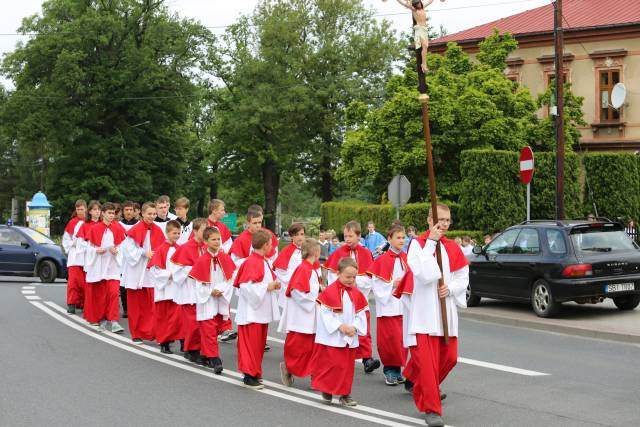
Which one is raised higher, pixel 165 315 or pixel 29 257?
pixel 29 257

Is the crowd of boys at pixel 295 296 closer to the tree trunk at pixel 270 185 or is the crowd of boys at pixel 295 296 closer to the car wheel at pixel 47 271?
the car wheel at pixel 47 271

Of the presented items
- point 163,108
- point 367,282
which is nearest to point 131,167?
point 163,108

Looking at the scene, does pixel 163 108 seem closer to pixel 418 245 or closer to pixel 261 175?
pixel 261 175

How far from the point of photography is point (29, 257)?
982 inches

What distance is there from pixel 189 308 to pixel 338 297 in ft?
9.38

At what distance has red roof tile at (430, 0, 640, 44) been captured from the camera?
42656 millimetres

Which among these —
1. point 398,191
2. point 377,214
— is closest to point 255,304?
point 398,191

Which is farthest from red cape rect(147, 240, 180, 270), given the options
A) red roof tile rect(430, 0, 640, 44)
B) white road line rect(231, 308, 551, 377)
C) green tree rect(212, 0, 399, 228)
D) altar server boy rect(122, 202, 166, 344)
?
green tree rect(212, 0, 399, 228)

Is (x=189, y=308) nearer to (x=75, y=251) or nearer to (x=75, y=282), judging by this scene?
(x=75, y=251)

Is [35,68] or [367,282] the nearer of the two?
[367,282]

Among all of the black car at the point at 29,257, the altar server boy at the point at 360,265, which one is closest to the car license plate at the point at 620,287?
the altar server boy at the point at 360,265

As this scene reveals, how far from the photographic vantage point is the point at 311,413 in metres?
7.87

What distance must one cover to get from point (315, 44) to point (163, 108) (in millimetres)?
9984

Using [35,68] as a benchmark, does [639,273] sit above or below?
below
